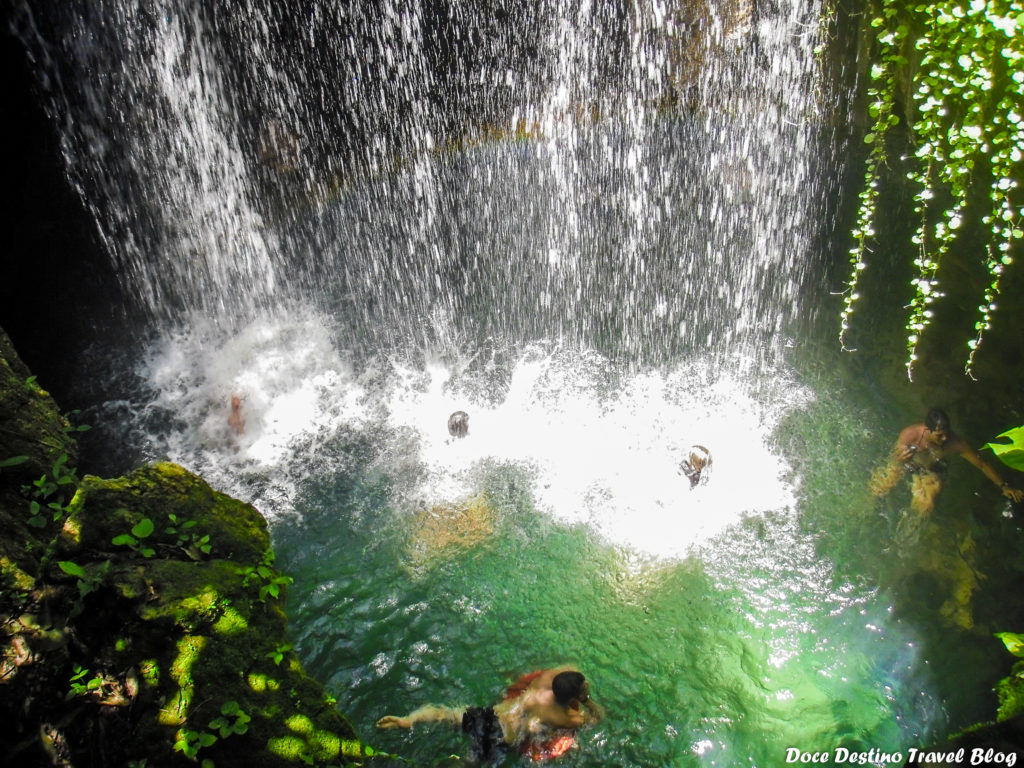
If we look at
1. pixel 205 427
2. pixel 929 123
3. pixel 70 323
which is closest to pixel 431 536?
pixel 205 427

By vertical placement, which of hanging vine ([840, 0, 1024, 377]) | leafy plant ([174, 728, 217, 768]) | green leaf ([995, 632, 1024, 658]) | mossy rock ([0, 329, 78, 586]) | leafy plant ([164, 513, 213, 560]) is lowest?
green leaf ([995, 632, 1024, 658])

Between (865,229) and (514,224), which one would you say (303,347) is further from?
(865,229)

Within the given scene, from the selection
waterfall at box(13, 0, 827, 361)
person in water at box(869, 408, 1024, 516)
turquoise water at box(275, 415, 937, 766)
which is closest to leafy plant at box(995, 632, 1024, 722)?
turquoise water at box(275, 415, 937, 766)

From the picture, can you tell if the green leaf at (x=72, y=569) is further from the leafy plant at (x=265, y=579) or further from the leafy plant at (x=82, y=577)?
the leafy plant at (x=265, y=579)

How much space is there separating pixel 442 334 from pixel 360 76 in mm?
4209

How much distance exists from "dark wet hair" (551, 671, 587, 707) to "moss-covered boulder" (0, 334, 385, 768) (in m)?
1.68

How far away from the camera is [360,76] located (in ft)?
25.8

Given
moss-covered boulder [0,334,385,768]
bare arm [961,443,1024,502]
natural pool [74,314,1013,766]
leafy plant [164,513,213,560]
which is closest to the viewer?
moss-covered boulder [0,334,385,768]

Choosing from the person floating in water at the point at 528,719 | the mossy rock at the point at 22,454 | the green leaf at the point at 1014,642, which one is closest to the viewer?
the mossy rock at the point at 22,454

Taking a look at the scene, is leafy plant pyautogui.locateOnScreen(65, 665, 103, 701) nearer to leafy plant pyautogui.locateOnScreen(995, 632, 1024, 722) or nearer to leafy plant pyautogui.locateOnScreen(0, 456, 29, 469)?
leafy plant pyautogui.locateOnScreen(0, 456, 29, 469)

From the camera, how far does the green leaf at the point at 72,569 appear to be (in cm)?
224

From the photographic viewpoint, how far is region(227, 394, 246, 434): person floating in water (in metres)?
6.77

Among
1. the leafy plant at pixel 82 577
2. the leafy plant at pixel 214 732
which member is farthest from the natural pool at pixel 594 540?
the leafy plant at pixel 82 577

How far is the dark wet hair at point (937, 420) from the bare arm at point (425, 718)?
5574 mm
